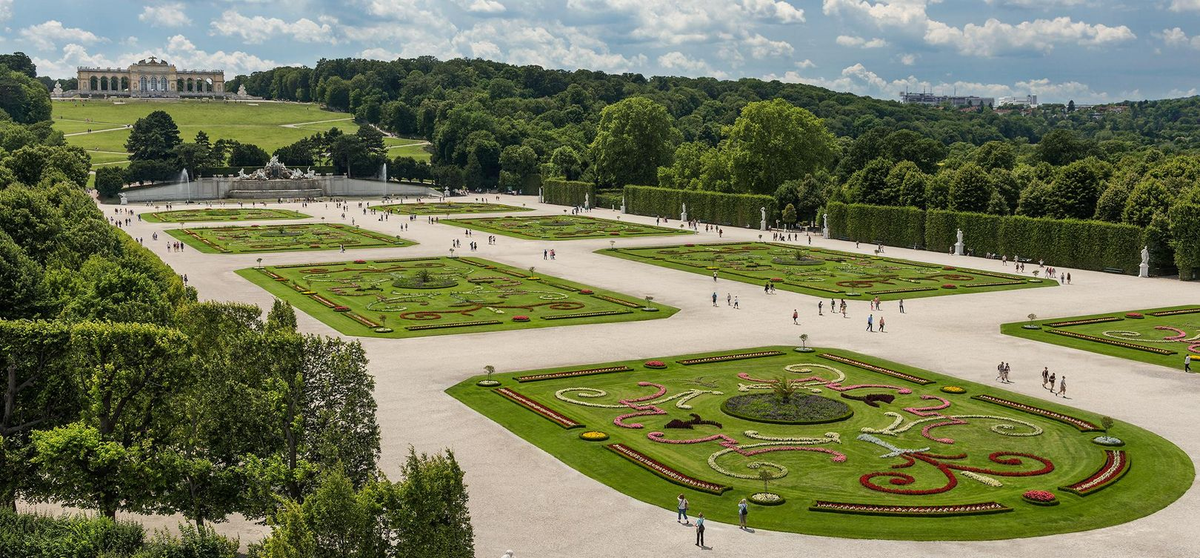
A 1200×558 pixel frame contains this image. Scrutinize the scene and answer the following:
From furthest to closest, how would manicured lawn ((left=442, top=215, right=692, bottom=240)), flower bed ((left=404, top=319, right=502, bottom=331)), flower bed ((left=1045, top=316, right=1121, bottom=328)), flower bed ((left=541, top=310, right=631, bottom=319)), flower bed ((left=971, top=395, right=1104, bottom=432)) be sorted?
manicured lawn ((left=442, top=215, right=692, bottom=240)) < flower bed ((left=541, top=310, right=631, bottom=319)) < flower bed ((left=1045, top=316, right=1121, bottom=328)) < flower bed ((left=404, top=319, right=502, bottom=331)) < flower bed ((left=971, top=395, right=1104, bottom=432))

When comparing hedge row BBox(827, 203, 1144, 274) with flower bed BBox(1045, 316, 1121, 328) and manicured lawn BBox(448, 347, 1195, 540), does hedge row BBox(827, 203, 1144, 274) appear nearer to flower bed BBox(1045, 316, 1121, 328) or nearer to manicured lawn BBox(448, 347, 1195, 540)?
flower bed BBox(1045, 316, 1121, 328)

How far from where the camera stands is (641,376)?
4153 cm

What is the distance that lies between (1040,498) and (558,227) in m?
79.4

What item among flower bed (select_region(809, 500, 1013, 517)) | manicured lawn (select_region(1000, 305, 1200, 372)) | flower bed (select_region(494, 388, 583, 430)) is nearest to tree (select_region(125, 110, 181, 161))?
flower bed (select_region(494, 388, 583, 430))

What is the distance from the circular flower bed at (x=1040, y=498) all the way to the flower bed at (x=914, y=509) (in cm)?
96

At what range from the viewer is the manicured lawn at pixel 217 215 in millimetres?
113688

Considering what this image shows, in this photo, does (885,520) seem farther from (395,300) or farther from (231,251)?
(231,251)

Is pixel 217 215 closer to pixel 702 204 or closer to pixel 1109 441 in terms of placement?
pixel 702 204

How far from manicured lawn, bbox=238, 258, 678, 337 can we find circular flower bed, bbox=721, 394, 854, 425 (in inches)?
668

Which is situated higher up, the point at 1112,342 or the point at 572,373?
the point at 1112,342

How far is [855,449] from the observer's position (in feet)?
105

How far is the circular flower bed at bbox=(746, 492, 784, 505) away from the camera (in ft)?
90.8

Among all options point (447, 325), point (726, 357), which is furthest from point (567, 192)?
point (726, 357)

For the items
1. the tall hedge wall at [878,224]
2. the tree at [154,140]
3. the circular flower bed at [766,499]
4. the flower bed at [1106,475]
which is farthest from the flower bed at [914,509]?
the tree at [154,140]
